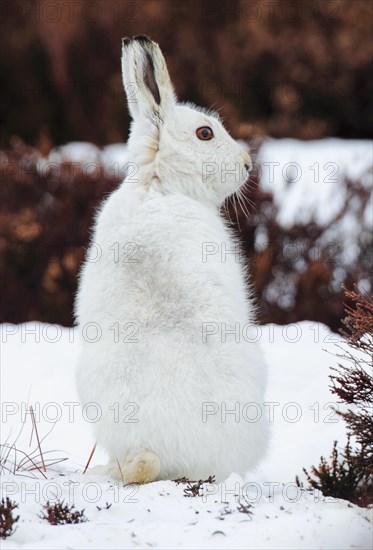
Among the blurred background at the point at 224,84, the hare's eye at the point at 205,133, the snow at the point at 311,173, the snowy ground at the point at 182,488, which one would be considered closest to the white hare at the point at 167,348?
the snowy ground at the point at 182,488

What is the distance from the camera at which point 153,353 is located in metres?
2.76

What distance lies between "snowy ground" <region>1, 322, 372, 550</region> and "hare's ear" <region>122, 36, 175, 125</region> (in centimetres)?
128

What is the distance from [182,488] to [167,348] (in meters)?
0.41

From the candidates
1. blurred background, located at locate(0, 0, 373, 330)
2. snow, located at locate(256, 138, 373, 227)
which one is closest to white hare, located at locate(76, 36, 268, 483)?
snow, located at locate(256, 138, 373, 227)

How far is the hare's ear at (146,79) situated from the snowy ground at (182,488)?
50.6 inches

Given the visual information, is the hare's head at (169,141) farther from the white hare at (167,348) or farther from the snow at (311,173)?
the snow at (311,173)

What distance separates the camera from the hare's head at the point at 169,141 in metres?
3.17

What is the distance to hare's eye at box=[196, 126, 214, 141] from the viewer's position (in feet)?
10.8

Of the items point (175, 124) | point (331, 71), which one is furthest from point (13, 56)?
point (175, 124)

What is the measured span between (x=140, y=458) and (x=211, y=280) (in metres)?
0.58

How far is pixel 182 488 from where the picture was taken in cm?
265

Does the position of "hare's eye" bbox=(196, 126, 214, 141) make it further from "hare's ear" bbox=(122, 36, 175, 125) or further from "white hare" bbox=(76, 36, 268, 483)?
"white hare" bbox=(76, 36, 268, 483)

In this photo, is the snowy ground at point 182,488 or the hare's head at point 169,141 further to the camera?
the hare's head at point 169,141

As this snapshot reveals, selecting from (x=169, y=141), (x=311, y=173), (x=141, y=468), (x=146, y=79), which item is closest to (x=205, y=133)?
(x=169, y=141)
